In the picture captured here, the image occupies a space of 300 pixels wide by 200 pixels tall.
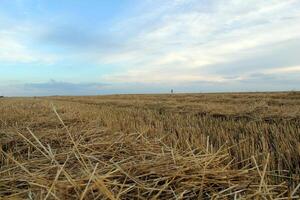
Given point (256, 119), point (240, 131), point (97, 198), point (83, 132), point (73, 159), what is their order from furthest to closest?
1. point (256, 119)
2. point (240, 131)
3. point (83, 132)
4. point (73, 159)
5. point (97, 198)

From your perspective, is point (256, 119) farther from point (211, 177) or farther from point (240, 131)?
point (211, 177)

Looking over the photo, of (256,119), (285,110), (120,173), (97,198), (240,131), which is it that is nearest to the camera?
(97,198)

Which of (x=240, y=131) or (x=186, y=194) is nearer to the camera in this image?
(x=186, y=194)

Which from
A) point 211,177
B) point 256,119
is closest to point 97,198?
point 211,177

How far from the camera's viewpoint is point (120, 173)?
113 inches

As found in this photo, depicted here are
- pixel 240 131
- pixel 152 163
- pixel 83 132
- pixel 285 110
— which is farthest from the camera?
pixel 285 110

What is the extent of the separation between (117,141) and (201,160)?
50.3 inches

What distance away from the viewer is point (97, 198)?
2.46m

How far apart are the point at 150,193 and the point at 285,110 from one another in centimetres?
695

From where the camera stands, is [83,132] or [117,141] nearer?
[117,141]

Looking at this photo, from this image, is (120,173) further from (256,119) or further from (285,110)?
(285,110)

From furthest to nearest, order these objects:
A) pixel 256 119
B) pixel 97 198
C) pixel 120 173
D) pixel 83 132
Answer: pixel 256 119 → pixel 83 132 → pixel 120 173 → pixel 97 198

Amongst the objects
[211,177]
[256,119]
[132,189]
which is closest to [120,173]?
[132,189]

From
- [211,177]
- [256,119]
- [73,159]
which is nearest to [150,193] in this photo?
[211,177]
